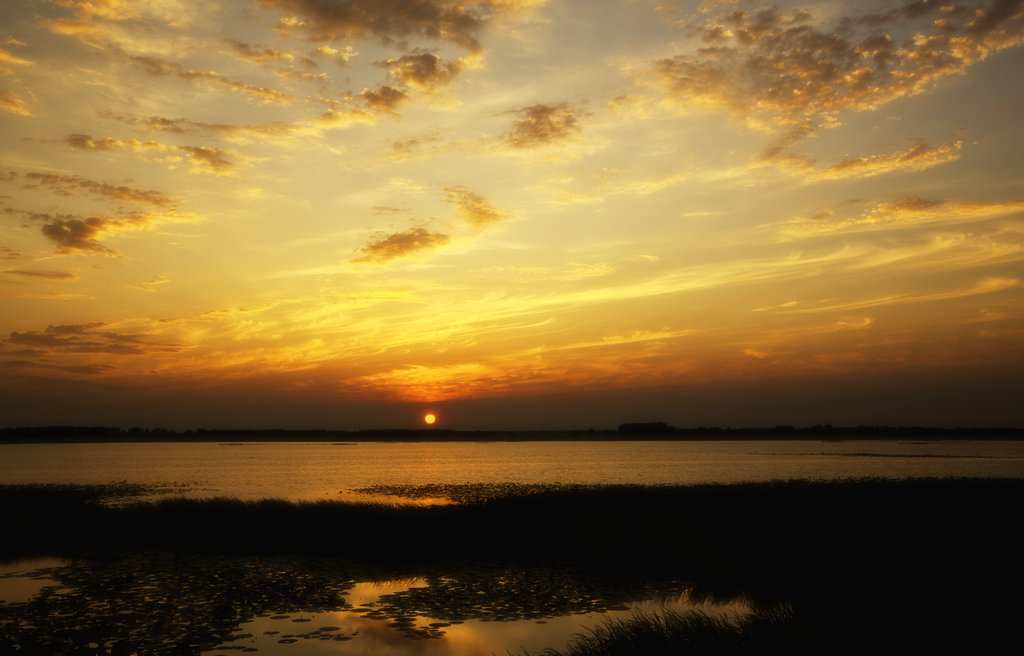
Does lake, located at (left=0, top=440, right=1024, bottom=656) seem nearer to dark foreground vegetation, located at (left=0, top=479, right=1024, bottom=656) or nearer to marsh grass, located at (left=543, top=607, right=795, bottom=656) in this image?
dark foreground vegetation, located at (left=0, top=479, right=1024, bottom=656)

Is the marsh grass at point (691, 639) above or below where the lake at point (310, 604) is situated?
above

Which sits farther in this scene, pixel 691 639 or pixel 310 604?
pixel 310 604

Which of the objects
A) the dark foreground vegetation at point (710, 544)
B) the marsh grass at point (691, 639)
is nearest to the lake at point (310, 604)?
the dark foreground vegetation at point (710, 544)

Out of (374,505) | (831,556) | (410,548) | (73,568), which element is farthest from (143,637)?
(374,505)

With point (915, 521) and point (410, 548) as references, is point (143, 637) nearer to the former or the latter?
point (410, 548)

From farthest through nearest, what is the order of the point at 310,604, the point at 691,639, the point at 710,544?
the point at 710,544 → the point at 310,604 → the point at 691,639

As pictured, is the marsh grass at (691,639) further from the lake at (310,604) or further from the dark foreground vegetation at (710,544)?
the lake at (310,604)

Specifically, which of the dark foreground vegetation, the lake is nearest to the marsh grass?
the dark foreground vegetation

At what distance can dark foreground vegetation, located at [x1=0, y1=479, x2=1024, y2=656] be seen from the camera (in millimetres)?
14695

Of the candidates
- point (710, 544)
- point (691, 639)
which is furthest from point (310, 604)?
point (710, 544)

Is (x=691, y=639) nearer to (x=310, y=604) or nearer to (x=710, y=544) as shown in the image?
(x=310, y=604)

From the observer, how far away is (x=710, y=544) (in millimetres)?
28891

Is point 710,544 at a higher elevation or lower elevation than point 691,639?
lower

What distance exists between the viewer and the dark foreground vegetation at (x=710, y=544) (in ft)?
48.2
